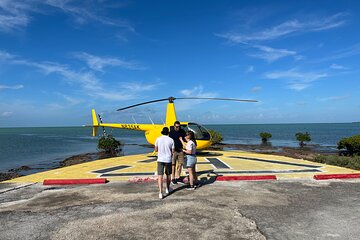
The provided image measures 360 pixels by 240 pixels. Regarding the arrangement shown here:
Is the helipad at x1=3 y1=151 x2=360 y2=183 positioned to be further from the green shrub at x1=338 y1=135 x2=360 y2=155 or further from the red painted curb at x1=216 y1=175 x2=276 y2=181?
the green shrub at x1=338 y1=135 x2=360 y2=155

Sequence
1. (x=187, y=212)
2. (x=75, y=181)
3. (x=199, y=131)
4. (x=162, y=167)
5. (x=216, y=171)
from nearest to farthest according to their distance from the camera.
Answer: (x=187, y=212) → (x=162, y=167) → (x=75, y=181) → (x=216, y=171) → (x=199, y=131)

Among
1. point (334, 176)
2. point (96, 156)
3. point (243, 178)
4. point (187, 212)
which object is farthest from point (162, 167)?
point (96, 156)

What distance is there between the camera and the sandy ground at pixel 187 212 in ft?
17.0

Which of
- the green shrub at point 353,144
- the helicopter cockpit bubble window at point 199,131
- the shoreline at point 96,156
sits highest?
the helicopter cockpit bubble window at point 199,131

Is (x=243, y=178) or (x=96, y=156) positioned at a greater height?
(x=243, y=178)

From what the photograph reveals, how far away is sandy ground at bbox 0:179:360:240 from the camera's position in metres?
5.17

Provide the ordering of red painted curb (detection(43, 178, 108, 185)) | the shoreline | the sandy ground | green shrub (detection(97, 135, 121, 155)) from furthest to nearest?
green shrub (detection(97, 135, 121, 155)) < the shoreline < red painted curb (detection(43, 178, 108, 185)) < the sandy ground

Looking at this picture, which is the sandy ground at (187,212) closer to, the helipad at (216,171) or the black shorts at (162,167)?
the black shorts at (162,167)

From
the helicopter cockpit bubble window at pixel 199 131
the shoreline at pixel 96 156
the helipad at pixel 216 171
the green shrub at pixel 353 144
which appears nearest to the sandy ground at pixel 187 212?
the helipad at pixel 216 171

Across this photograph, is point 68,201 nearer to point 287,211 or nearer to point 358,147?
point 287,211

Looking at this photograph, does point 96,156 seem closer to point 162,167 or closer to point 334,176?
point 162,167

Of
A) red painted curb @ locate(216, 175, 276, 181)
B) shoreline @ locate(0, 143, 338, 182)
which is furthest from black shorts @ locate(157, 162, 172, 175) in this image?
shoreline @ locate(0, 143, 338, 182)

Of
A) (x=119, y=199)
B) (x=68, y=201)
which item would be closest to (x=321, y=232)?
(x=119, y=199)

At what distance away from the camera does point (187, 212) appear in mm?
6238
